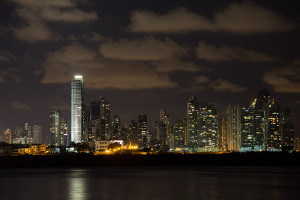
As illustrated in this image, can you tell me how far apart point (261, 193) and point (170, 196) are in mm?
9840

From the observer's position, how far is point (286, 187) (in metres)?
57.1

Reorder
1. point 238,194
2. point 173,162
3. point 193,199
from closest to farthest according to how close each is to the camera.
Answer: point 193,199, point 238,194, point 173,162

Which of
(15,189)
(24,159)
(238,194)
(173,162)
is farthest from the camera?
(24,159)

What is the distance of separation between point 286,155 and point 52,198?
395ft

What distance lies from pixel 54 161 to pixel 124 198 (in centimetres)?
11809

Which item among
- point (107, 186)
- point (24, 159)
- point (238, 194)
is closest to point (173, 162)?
point (24, 159)

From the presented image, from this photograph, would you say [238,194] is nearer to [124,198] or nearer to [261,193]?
[261,193]

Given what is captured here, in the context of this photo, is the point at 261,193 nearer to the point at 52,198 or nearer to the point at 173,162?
the point at 52,198

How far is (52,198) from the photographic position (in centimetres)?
4631

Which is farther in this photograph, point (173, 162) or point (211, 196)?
point (173, 162)

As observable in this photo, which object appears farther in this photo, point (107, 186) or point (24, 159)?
point (24, 159)

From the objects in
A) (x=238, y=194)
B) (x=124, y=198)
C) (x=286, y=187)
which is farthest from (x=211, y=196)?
(x=286, y=187)

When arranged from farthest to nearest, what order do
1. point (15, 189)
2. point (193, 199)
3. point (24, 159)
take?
point (24, 159)
point (15, 189)
point (193, 199)

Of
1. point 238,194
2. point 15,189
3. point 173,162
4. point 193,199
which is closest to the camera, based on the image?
point 193,199
